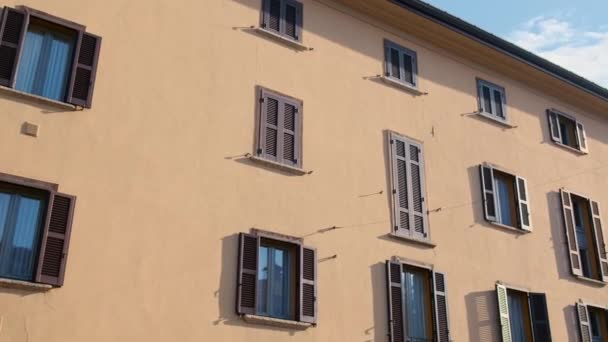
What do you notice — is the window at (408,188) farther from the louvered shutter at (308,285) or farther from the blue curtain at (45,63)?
the blue curtain at (45,63)

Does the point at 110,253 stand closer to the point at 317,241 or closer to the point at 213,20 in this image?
the point at 317,241

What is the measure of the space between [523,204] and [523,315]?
8.88 feet

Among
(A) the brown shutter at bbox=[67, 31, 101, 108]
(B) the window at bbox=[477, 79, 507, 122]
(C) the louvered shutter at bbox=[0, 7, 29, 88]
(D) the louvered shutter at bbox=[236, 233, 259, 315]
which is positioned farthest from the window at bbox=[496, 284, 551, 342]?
(C) the louvered shutter at bbox=[0, 7, 29, 88]

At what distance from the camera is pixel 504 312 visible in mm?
15781

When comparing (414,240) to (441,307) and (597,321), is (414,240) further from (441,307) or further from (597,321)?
(597,321)

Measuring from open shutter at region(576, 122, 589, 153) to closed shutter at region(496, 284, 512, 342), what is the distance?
6174 millimetres

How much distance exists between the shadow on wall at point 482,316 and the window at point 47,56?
8.88 metres

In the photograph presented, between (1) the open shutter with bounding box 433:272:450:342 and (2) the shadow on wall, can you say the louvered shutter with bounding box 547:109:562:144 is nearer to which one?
(2) the shadow on wall

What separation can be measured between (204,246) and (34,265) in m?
2.77

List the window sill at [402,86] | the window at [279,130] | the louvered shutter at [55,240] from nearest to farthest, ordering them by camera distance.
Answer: the louvered shutter at [55,240], the window at [279,130], the window sill at [402,86]

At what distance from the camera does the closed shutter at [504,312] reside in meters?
15.6

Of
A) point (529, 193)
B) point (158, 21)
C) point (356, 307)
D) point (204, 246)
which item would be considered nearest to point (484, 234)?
point (529, 193)

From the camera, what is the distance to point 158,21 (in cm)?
1325

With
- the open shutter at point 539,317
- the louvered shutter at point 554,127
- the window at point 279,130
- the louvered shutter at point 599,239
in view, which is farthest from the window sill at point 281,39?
the louvered shutter at point 599,239
